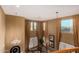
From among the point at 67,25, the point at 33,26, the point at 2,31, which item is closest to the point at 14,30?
the point at 2,31

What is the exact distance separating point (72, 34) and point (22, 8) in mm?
1115

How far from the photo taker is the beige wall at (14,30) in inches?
63.5

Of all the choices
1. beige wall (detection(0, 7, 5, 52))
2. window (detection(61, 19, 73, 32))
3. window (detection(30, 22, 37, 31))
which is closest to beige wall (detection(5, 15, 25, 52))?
beige wall (detection(0, 7, 5, 52))

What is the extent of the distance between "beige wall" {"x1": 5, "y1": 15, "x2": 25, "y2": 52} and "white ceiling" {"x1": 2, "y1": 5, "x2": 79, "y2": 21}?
4.2 inches

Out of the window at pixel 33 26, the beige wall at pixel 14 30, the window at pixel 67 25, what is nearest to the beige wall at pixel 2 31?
the beige wall at pixel 14 30

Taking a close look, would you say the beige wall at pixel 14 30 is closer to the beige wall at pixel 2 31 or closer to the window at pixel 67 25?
the beige wall at pixel 2 31

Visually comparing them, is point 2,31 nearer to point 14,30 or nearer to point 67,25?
point 14,30

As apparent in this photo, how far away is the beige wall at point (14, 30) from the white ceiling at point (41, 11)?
4.2 inches

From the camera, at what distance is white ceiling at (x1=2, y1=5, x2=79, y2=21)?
1582mm

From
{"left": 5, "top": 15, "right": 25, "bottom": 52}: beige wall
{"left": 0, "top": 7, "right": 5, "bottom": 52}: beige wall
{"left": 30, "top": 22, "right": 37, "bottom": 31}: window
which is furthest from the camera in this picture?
{"left": 30, "top": 22, "right": 37, "bottom": 31}: window

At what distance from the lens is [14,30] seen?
1.66 meters

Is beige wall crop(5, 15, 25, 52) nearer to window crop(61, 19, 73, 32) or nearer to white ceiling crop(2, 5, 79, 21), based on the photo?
white ceiling crop(2, 5, 79, 21)

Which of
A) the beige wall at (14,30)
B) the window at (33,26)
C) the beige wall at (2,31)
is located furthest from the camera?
the window at (33,26)
